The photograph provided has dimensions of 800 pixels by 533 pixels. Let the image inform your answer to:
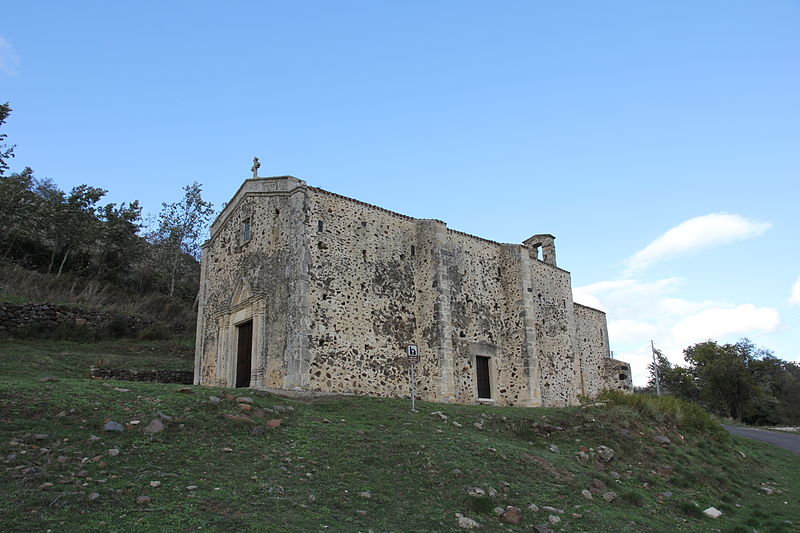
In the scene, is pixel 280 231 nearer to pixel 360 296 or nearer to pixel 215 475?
pixel 360 296

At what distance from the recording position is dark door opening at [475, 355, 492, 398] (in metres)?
20.1

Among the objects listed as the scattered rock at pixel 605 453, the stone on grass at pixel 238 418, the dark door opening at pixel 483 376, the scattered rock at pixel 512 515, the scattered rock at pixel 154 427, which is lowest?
the scattered rock at pixel 512 515

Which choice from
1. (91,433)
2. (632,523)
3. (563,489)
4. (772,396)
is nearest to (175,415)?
(91,433)

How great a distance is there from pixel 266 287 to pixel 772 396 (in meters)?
40.4

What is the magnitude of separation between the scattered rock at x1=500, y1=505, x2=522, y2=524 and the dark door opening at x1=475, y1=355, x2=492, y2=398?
39.3ft

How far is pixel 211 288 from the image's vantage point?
21.2 m

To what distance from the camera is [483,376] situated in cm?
2034

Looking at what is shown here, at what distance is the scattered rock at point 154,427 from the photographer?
8998mm

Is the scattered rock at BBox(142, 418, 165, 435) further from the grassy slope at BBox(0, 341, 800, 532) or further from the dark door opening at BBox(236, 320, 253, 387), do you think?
the dark door opening at BBox(236, 320, 253, 387)

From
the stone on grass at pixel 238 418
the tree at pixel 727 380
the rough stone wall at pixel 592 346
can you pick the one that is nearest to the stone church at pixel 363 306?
the rough stone wall at pixel 592 346

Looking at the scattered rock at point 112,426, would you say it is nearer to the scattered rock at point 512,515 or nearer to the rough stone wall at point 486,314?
the scattered rock at point 512,515

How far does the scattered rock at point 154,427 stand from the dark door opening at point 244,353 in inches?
338

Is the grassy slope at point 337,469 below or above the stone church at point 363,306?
below

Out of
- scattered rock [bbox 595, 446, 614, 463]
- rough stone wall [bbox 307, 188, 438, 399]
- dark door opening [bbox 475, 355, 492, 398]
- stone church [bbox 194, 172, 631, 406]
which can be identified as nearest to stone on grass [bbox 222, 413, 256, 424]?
stone church [bbox 194, 172, 631, 406]
